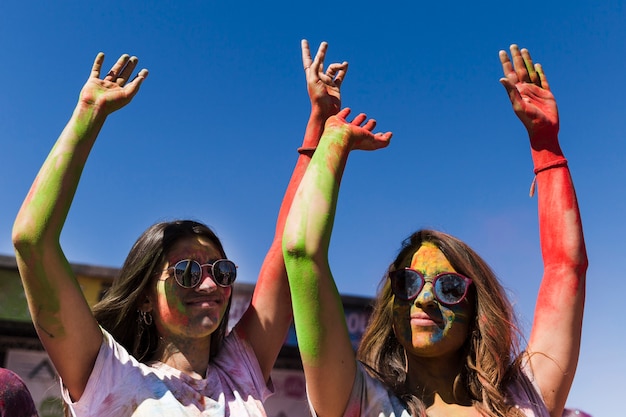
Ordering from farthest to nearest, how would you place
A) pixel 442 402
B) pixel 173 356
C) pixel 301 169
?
pixel 301 169 → pixel 173 356 → pixel 442 402

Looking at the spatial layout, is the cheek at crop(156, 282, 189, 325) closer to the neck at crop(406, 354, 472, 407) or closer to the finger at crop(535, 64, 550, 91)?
the neck at crop(406, 354, 472, 407)

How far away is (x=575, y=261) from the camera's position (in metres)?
3.07

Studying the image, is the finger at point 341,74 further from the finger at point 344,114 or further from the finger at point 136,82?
the finger at point 136,82

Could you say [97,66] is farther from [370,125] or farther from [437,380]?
[437,380]

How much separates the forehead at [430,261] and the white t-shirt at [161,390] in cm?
82

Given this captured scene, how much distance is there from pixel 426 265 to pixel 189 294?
966 millimetres

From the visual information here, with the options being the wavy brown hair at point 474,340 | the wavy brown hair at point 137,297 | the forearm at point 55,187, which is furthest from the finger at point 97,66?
the wavy brown hair at point 474,340

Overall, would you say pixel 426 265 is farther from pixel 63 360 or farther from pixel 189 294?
pixel 63 360

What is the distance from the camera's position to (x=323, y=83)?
11.3ft

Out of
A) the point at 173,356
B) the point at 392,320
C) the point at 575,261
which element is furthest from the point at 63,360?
the point at 575,261

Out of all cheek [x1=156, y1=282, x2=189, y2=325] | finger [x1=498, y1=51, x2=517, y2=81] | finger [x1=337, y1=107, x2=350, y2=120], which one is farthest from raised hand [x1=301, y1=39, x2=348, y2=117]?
cheek [x1=156, y1=282, x2=189, y2=325]

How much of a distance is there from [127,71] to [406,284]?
149cm

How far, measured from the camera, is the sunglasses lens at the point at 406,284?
9.24 ft

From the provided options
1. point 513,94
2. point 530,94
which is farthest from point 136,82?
point 530,94
